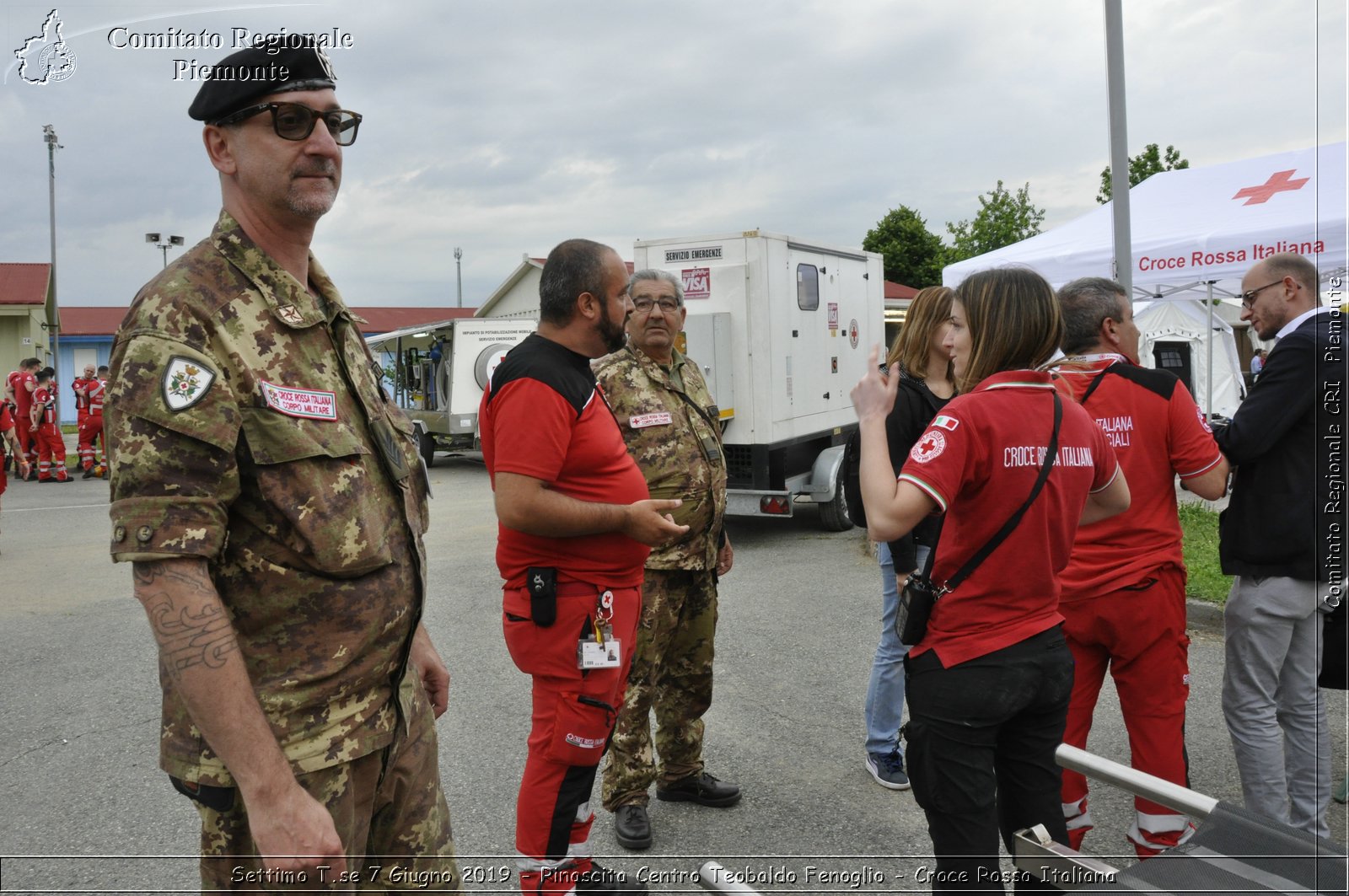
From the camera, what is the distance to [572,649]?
9.68ft

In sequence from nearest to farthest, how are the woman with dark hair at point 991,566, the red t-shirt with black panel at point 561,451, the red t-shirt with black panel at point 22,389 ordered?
the woman with dark hair at point 991,566 < the red t-shirt with black panel at point 561,451 < the red t-shirt with black panel at point 22,389

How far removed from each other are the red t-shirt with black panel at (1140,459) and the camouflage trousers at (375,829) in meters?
2.23

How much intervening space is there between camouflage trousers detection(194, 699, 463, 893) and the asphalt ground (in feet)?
5.24

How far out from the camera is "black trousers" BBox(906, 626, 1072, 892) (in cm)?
237

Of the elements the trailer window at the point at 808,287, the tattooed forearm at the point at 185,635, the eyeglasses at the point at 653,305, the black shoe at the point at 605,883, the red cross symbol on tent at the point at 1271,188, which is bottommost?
the black shoe at the point at 605,883

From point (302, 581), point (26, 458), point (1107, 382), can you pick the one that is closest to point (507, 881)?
point (302, 581)

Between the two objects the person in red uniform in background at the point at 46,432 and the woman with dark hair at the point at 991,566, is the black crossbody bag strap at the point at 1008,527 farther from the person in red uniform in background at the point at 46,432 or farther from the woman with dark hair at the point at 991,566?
the person in red uniform in background at the point at 46,432

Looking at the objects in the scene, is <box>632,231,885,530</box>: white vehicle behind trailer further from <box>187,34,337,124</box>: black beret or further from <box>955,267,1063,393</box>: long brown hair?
<box>187,34,337,124</box>: black beret

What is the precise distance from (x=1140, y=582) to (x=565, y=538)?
1.95 m

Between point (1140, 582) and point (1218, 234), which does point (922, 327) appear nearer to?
point (1140, 582)

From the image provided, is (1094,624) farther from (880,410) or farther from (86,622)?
(86,622)

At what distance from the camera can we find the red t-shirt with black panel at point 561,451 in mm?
2832

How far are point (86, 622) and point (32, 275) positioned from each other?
26666mm

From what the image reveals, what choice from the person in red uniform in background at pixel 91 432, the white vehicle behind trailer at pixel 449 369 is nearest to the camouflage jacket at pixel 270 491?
the white vehicle behind trailer at pixel 449 369
